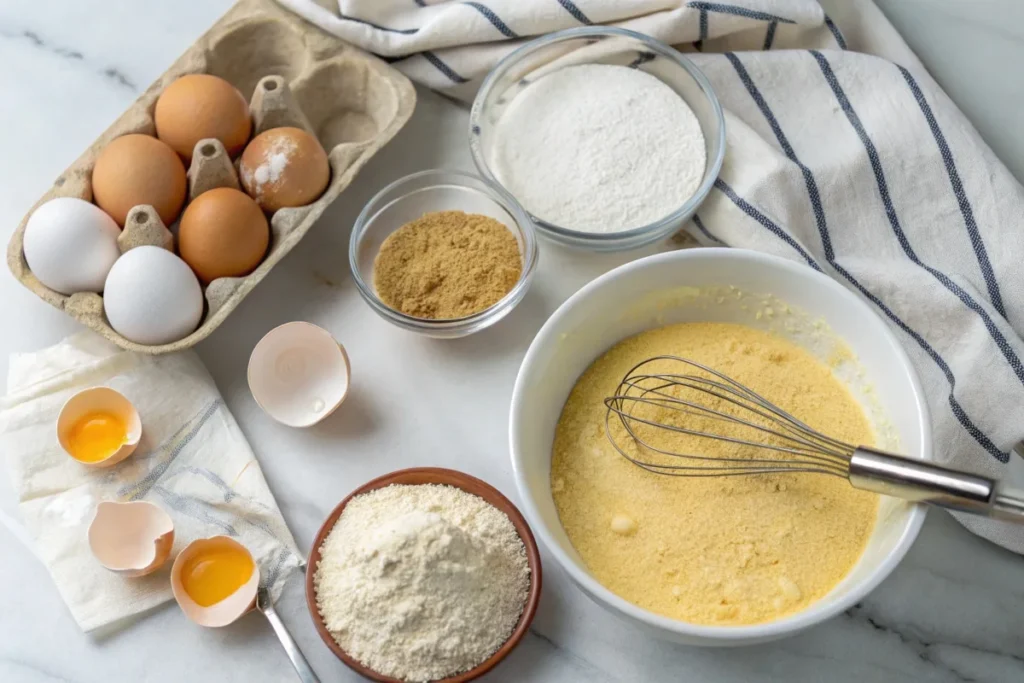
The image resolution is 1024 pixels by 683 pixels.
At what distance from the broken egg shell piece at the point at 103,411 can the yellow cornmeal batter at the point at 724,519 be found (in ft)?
1.65

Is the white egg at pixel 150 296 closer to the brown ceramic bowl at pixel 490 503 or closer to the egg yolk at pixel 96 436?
the egg yolk at pixel 96 436

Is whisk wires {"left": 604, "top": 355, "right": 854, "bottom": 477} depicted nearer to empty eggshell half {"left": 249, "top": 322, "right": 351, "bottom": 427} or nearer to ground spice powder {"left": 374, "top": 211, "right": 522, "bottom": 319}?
ground spice powder {"left": 374, "top": 211, "right": 522, "bottom": 319}

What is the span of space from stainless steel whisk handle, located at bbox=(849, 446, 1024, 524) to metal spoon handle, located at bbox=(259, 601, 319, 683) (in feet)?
1.99

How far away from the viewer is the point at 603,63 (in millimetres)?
1297

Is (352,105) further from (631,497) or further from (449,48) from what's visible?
(631,497)

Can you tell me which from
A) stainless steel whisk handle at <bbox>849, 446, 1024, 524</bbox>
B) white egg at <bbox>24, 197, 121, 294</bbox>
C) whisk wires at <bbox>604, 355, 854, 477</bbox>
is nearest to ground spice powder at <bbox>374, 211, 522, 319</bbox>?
whisk wires at <bbox>604, 355, 854, 477</bbox>

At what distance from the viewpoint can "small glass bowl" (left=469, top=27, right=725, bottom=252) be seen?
118 centimetres

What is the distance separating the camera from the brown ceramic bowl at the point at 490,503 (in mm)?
982

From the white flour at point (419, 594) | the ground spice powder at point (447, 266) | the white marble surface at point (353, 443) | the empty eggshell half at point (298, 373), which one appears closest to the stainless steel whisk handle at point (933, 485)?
the white marble surface at point (353, 443)

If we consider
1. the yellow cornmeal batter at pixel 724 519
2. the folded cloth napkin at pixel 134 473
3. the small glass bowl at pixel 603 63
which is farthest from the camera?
the small glass bowl at pixel 603 63

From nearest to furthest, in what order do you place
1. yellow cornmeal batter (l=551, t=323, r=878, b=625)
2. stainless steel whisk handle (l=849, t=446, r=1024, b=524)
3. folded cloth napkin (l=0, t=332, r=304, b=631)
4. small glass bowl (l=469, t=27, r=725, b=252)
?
stainless steel whisk handle (l=849, t=446, r=1024, b=524) < yellow cornmeal batter (l=551, t=323, r=878, b=625) < folded cloth napkin (l=0, t=332, r=304, b=631) < small glass bowl (l=469, t=27, r=725, b=252)

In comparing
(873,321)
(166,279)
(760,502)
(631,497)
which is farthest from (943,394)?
(166,279)

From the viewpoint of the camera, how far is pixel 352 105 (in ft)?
4.35

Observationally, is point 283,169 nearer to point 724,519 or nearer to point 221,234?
point 221,234
